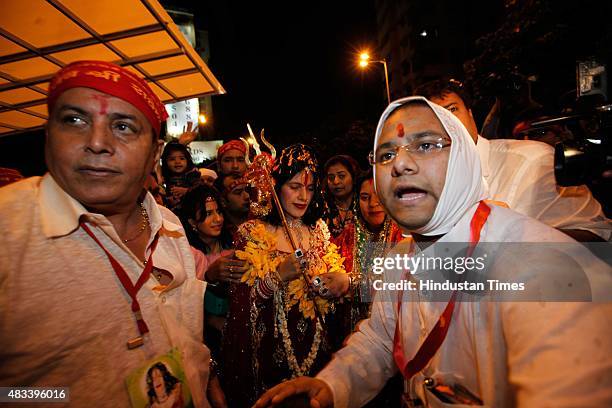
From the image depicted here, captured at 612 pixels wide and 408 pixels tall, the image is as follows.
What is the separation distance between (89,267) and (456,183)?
193 centimetres

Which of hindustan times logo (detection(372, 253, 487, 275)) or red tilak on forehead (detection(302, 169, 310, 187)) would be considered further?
red tilak on forehead (detection(302, 169, 310, 187))

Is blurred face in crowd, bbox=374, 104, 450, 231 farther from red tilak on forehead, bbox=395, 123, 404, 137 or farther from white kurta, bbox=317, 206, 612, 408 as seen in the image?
white kurta, bbox=317, 206, 612, 408

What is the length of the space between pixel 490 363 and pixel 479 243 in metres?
0.54

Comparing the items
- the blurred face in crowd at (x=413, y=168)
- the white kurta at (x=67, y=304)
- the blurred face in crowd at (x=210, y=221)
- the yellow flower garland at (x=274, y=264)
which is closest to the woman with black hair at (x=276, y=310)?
the yellow flower garland at (x=274, y=264)

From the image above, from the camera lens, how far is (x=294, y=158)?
330cm

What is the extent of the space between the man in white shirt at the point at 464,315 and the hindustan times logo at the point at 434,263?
0.05 meters

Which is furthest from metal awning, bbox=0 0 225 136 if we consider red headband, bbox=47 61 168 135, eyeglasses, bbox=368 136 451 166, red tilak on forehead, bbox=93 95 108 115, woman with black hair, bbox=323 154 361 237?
eyeglasses, bbox=368 136 451 166

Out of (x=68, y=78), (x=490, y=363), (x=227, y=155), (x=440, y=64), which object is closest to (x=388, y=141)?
(x=490, y=363)

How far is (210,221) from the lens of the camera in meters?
3.96

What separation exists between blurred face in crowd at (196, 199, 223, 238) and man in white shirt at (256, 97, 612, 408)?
7.99 feet

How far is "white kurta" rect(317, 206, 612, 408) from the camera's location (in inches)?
39.2

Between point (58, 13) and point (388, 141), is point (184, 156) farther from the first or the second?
point (388, 141)

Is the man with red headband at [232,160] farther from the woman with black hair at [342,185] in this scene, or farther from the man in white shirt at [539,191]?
the man in white shirt at [539,191]

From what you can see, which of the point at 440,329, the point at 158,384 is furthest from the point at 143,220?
the point at 440,329
